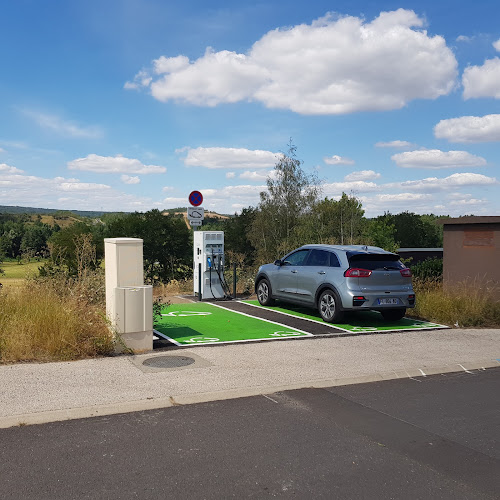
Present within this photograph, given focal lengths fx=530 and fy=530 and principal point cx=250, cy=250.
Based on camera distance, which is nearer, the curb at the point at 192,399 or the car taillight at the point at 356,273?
the curb at the point at 192,399

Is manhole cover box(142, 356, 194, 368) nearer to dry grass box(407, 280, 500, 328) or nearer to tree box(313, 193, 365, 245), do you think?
dry grass box(407, 280, 500, 328)

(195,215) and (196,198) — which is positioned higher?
(196,198)

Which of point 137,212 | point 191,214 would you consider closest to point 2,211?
point 137,212

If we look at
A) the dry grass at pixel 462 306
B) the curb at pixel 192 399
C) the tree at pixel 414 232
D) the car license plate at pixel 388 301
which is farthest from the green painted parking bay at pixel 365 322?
the tree at pixel 414 232

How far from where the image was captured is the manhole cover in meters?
7.52

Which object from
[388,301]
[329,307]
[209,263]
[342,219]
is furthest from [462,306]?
[342,219]

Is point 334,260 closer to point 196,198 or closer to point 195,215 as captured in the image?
point 195,215

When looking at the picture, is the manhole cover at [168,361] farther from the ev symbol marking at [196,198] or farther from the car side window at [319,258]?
the ev symbol marking at [196,198]

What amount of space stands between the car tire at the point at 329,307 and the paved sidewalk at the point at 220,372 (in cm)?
114

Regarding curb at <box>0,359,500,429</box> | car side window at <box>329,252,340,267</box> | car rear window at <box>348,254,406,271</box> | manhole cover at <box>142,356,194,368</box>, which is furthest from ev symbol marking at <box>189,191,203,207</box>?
curb at <box>0,359,500,429</box>

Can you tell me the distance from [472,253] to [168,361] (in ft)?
30.7

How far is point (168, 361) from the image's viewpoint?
25.5ft

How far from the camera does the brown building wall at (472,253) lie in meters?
13.4

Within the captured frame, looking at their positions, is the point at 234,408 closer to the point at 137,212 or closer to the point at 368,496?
the point at 368,496
